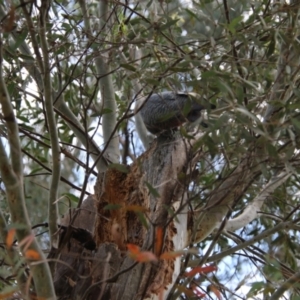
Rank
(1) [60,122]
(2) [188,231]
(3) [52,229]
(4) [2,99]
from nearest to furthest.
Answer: (4) [2,99], (3) [52,229], (2) [188,231], (1) [60,122]

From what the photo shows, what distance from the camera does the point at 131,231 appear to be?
9.37 feet

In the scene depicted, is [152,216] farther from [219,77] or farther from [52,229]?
[219,77]

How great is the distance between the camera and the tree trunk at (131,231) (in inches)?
99.0

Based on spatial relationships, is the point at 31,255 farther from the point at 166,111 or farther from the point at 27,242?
the point at 166,111

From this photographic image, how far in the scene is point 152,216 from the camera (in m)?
2.70

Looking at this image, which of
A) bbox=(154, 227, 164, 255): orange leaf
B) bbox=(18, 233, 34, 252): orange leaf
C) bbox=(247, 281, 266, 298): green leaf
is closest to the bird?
bbox=(154, 227, 164, 255): orange leaf

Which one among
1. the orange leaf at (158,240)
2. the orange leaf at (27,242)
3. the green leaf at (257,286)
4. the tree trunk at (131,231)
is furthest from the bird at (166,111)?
the orange leaf at (27,242)


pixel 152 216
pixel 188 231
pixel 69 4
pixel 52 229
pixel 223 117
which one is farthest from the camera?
pixel 69 4

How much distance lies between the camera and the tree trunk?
→ 2.52 metres

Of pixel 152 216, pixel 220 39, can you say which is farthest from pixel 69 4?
pixel 152 216

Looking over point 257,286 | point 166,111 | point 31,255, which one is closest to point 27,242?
point 31,255

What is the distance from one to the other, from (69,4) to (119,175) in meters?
1.14

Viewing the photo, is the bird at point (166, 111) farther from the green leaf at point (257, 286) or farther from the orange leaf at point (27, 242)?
the orange leaf at point (27, 242)

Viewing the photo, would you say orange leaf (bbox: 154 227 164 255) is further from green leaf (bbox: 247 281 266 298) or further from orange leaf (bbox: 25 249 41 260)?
orange leaf (bbox: 25 249 41 260)
